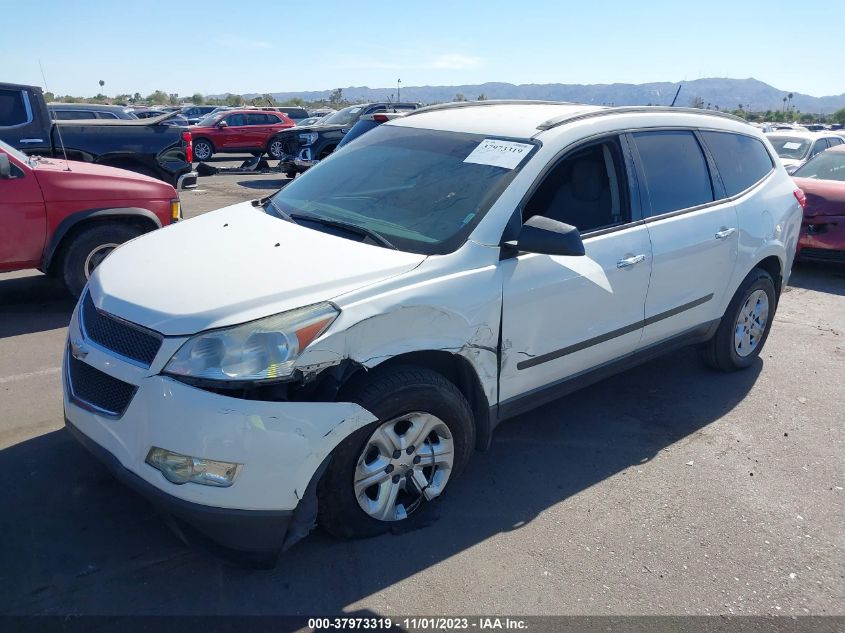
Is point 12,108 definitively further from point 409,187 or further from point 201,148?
point 201,148

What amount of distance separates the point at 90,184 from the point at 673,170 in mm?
4711

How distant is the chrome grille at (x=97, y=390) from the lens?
290 centimetres

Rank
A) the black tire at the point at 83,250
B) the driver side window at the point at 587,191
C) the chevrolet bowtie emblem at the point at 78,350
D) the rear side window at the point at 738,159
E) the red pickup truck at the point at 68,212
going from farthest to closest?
1. the black tire at the point at 83,250
2. the red pickup truck at the point at 68,212
3. the rear side window at the point at 738,159
4. the driver side window at the point at 587,191
5. the chevrolet bowtie emblem at the point at 78,350

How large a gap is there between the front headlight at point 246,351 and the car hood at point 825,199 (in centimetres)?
777

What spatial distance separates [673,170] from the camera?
4.48 meters

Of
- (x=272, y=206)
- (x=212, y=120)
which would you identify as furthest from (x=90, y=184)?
(x=212, y=120)

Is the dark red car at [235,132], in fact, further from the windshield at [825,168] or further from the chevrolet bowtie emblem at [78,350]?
the chevrolet bowtie emblem at [78,350]

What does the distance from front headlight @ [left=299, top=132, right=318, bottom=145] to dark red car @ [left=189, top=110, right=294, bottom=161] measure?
19.5ft

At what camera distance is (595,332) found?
3959 mm

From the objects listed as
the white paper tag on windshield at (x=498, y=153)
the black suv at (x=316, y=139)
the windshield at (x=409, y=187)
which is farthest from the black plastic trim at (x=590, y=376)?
the black suv at (x=316, y=139)

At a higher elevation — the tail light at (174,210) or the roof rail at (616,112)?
the roof rail at (616,112)

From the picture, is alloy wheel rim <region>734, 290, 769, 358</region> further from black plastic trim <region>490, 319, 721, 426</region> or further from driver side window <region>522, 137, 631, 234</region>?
driver side window <region>522, 137, 631, 234</region>

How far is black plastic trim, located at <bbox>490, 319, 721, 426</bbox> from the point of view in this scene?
370 cm

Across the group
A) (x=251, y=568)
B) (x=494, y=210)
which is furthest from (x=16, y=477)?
(x=494, y=210)
